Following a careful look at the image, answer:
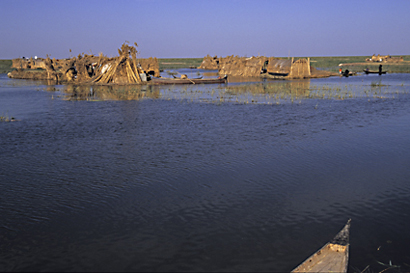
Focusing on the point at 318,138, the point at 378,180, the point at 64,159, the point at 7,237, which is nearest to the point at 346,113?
the point at 318,138

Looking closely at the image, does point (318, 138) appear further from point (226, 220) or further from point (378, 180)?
point (226, 220)

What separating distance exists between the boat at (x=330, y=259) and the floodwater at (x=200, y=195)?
55 cm

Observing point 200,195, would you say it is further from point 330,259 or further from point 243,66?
point 243,66

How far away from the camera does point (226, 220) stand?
7840 mm

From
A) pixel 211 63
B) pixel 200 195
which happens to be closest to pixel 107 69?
pixel 200 195

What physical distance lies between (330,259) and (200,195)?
4.13 meters

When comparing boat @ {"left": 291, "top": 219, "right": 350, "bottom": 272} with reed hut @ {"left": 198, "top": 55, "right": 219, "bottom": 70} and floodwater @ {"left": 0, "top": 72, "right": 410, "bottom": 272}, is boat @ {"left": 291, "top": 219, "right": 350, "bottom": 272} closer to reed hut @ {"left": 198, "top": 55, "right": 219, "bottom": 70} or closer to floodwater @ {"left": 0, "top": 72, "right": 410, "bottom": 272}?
floodwater @ {"left": 0, "top": 72, "right": 410, "bottom": 272}

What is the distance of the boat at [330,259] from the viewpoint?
549cm

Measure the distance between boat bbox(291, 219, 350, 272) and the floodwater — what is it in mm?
550

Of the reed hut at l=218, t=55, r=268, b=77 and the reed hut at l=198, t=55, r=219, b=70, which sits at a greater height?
the reed hut at l=198, t=55, r=219, b=70

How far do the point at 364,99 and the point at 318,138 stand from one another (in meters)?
16.7

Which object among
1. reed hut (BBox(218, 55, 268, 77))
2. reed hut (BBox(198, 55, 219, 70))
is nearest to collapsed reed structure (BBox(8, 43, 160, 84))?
reed hut (BBox(218, 55, 268, 77))

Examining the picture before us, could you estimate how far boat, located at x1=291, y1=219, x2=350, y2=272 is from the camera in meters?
5.49

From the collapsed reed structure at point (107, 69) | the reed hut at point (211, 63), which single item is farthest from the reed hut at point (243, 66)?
the reed hut at point (211, 63)
